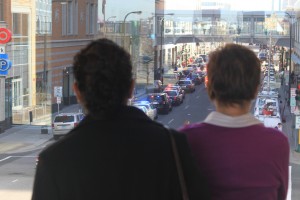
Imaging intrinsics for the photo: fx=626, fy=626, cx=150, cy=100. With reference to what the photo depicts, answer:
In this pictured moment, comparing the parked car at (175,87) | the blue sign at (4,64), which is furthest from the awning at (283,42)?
the blue sign at (4,64)

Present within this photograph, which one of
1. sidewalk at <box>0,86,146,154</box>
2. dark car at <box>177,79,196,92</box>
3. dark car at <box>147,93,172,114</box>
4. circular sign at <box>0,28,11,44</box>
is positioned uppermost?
circular sign at <box>0,28,11,44</box>

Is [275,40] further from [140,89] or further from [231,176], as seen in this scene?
[231,176]

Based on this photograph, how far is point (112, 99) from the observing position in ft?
4.59

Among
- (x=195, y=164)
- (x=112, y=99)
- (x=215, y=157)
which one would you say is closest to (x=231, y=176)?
(x=215, y=157)

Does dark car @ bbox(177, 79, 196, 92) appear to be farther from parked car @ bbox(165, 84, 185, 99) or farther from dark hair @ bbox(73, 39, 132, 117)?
dark hair @ bbox(73, 39, 132, 117)

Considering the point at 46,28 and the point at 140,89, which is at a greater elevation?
the point at 46,28

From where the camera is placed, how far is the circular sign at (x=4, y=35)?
16875 mm

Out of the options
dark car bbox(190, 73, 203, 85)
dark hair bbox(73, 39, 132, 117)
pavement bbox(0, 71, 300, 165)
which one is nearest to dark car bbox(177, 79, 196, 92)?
dark car bbox(190, 73, 203, 85)

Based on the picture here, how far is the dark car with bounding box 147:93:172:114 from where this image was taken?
27.2 feet

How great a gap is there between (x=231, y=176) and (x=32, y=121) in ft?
56.6

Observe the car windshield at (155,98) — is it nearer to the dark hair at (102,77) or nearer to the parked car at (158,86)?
the parked car at (158,86)

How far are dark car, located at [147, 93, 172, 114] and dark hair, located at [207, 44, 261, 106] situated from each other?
6.51m

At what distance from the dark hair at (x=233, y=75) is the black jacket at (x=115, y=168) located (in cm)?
22

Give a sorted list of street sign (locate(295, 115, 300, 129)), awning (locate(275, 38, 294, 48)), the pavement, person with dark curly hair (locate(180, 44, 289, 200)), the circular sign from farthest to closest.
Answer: the circular sign < the pavement < street sign (locate(295, 115, 300, 129)) < awning (locate(275, 38, 294, 48)) < person with dark curly hair (locate(180, 44, 289, 200))
